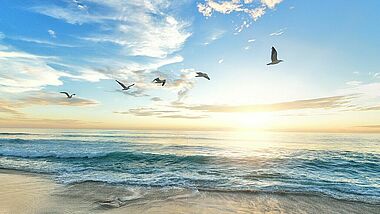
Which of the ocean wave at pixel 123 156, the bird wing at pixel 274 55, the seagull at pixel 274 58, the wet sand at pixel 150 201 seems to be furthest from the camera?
the ocean wave at pixel 123 156

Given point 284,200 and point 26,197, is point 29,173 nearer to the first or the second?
point 26,197

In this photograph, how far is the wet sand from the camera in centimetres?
761

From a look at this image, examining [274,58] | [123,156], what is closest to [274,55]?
[274,58]

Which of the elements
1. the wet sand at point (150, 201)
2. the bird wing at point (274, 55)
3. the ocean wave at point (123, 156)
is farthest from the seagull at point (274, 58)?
the ocean wave at point (123, 156)

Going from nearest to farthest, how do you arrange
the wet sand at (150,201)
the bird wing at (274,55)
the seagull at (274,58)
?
the wet sand at (150,201)
the bird wing at (274,55)
the seagull at (274,58)

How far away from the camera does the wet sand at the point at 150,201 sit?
7.61m

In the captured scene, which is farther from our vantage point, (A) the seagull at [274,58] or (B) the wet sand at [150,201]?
(A) the seagull at [274,58]

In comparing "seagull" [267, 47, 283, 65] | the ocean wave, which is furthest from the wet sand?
the ocean wave

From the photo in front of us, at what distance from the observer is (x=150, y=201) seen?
27.2ft

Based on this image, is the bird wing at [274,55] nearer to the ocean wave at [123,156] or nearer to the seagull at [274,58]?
the seagull at [274,58]

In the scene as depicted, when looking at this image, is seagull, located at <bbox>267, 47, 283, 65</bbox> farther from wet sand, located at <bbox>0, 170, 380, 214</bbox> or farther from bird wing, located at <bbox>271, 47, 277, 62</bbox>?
wet sand, located at <bbox>0, 170, 380, 214</bbox>

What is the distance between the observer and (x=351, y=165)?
660 inches

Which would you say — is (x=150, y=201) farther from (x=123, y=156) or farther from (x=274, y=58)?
(x=123, y=156)

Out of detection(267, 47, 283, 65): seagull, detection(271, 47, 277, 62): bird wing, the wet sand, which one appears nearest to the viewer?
the wet sand
